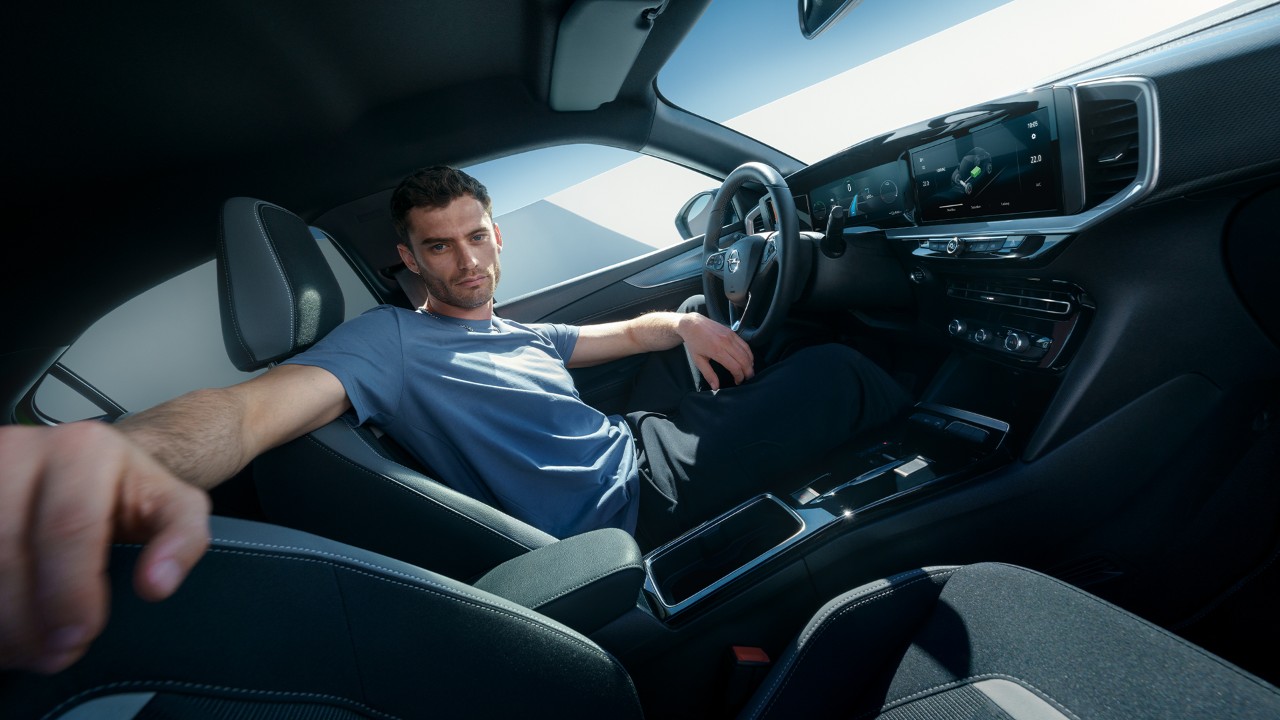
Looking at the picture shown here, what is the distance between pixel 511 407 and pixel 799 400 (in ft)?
2.52

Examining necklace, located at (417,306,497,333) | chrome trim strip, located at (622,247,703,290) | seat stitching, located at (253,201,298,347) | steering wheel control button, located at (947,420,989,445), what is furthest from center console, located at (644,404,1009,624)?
chrome trim strip, located at (622,247,703,290)

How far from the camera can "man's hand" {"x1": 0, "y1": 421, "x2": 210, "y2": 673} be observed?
27cm

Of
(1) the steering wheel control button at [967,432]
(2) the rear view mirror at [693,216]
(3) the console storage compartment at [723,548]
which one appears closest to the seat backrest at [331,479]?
(3) the console storage compartment at [723,548]

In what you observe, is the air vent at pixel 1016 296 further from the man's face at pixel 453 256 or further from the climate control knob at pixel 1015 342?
the man's face at pixel 453 256

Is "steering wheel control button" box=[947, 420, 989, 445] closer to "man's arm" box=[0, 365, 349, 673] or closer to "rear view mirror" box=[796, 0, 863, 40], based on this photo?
"rear view mirror" box=[796, 0, 863, 40]

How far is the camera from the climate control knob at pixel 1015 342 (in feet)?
3.97

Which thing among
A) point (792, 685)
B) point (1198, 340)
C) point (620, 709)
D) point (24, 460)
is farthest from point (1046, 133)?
point (24, 460)

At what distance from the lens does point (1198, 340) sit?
3.29 ft

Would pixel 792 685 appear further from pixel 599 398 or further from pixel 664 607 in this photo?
pixel 599 398

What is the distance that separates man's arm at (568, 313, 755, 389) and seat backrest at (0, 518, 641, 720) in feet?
3.32

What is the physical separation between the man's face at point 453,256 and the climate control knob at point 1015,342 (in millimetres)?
1407

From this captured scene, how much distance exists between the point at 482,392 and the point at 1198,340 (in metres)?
1.54

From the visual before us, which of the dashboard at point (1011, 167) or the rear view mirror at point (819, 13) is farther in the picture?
the rear view mirror at point (819, 13)

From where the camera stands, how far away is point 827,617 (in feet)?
2.59
